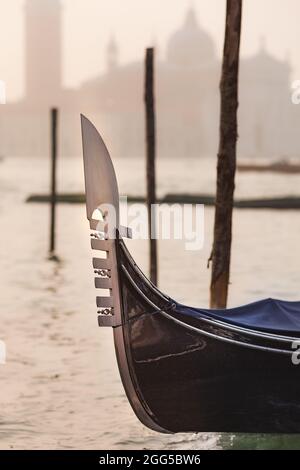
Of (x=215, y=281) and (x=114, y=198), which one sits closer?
(x=114, y=198)

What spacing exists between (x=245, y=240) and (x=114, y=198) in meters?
18.9

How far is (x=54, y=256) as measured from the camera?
67.4 feet

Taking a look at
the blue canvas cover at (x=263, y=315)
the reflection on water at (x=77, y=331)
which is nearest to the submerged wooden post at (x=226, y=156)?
the reflection on water at (x=77, y=331)

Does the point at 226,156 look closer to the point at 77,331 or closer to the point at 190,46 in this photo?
the point at 77,331

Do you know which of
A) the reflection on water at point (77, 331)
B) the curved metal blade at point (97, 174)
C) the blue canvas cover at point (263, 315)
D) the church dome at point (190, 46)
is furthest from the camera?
the church dome at point (190, 46)

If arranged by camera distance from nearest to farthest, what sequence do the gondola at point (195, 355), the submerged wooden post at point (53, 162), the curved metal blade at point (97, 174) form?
the curved metal blade at point (97, 174) → the gondola at point (195, 355) → the submerged wooden post at point (53, 162)

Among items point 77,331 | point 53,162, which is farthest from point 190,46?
point 77,331

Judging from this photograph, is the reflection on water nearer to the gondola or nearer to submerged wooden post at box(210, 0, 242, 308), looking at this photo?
the gondola

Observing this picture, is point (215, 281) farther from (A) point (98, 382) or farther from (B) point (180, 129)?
(B) point (180, 129)

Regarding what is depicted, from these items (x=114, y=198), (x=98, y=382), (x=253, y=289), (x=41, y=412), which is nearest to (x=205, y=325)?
(x=114, y=198)

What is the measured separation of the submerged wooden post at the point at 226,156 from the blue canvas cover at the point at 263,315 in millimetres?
2675

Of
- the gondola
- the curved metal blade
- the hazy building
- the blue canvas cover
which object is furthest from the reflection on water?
the hazy building

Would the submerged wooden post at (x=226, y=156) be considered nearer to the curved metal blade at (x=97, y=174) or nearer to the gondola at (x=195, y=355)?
the gondola at (x=195, y=355)

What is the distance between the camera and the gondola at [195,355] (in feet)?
21.5
